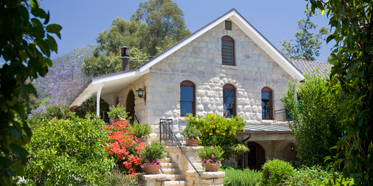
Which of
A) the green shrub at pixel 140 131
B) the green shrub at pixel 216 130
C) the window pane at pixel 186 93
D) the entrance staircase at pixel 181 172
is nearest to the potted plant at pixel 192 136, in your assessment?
the entrance staircase at pixel 181 172

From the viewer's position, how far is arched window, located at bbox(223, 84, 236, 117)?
16.1 meters

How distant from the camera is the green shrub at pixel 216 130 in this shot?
→ 1368cm

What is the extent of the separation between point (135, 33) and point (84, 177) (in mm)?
34047

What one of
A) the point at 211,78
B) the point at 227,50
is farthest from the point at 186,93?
the point at 227,50

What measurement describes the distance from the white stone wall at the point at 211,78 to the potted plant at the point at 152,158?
311 cm

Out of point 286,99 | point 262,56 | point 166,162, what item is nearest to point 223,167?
point 166,162

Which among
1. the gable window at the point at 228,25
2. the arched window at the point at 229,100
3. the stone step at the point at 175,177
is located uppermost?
the gable window at the point at 228,25

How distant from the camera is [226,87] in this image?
16156mm

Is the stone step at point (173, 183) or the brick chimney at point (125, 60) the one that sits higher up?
the brick chimney at point (125, 60)

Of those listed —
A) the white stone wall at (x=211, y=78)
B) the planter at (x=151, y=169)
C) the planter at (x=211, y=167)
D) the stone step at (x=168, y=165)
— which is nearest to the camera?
the planter at (x=151, y=169)

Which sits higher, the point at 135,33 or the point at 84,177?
the point at 135,33

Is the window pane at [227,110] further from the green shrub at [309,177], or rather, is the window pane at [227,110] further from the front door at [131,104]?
the green shrub at [309,177]

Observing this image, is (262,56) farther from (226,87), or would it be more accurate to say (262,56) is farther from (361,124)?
(361,124)

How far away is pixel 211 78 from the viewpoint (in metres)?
15.7
